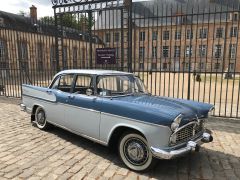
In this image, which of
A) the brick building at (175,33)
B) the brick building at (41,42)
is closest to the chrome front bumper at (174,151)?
the brick building at (175,33)

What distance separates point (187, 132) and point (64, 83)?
11.1 feet

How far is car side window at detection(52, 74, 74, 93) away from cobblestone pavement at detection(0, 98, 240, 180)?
1246 millimetres

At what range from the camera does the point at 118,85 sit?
16.3 feet

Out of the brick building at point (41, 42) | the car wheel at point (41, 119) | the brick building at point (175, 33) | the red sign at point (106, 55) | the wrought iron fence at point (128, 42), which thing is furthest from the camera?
the brick building at point (41, 42)

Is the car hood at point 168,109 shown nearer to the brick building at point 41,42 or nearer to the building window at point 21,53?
the brick building at point 41,42

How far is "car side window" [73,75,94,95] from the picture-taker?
4.86 m

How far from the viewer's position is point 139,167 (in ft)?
13.1

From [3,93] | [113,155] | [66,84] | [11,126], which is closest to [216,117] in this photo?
[113,155]

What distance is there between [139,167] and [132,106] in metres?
1.08

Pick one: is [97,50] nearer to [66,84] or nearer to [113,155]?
[66,84]

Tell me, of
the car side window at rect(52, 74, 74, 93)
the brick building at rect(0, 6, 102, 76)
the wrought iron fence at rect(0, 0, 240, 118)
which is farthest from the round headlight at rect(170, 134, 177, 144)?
the brick building at rect(0, 6, 102, 76)

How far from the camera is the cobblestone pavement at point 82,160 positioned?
12.8 ft

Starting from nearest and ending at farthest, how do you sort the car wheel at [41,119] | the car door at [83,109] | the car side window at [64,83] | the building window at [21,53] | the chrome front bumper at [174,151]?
the chrome front bumper at [174,151]
the car door at [83,109]
the car side window at [64,83]
the car wheel at [41,119]
the building window at [21,53]

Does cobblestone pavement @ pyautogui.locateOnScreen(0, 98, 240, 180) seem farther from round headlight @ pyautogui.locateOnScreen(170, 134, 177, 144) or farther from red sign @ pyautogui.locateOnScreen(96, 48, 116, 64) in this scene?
red sign @ pyautogui.locateOnScreen(96, 48, 116, 64)
